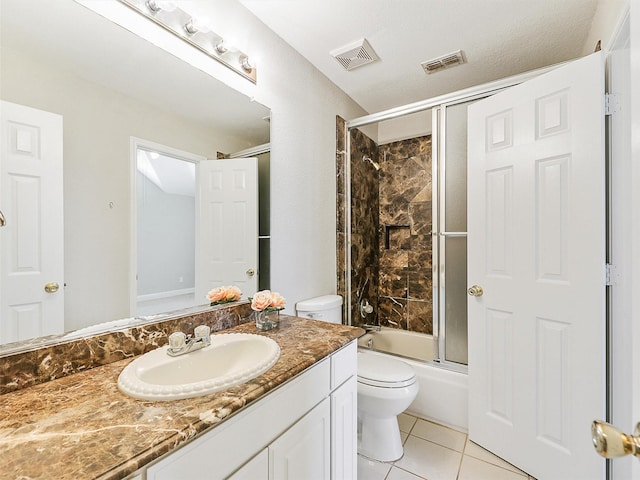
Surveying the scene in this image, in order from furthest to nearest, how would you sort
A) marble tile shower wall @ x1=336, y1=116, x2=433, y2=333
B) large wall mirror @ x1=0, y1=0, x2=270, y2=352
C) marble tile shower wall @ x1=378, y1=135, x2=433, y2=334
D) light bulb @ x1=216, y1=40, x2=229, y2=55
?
marble tile shower wall @ x1=378, y1=135, x2=433, y2=334 < marble tile shower wall @ x1=336, y1=116, x2=433, y2=333 < light bulb @ x1=216, y1=40, x2=229, y2=55 < large wall mirror @ x1=0, y1=0, x2=270, y2=352

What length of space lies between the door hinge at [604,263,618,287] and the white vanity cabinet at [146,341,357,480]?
3.77ft

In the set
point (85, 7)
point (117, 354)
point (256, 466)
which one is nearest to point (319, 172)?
point (85, 7)

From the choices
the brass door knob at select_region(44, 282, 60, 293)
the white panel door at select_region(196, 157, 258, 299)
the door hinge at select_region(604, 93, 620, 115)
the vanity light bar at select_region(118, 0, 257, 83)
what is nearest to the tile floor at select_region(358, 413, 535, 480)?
the white panel door at select_region(196, 157, 258, 299)

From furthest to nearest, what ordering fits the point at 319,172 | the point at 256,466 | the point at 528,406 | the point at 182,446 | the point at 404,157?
1. the point at 404,157
2. the point at 319,172
3. the point at 528,406
4. the point at 256,466
5. the point at 182,446

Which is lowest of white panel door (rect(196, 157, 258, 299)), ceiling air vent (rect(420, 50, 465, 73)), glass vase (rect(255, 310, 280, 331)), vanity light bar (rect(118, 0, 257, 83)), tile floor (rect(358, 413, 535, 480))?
tile floor (rect(358, 413, 535, 480))

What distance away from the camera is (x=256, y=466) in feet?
2.71

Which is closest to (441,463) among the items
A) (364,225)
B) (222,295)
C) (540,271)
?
(540,271)

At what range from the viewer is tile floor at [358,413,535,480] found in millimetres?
1543

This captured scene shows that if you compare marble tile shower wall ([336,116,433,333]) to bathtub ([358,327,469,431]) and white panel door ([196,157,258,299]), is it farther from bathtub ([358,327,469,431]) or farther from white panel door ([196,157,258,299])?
white panel door ([196,157,258,299])

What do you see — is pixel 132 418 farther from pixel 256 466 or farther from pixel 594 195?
pixel 594 195

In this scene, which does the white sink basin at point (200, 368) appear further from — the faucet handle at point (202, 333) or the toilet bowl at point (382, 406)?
the toilet bowl at point (382, 406)

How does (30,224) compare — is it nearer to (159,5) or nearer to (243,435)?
(243,435)

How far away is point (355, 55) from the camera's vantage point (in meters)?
1.99

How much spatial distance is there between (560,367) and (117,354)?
1.92 metres
